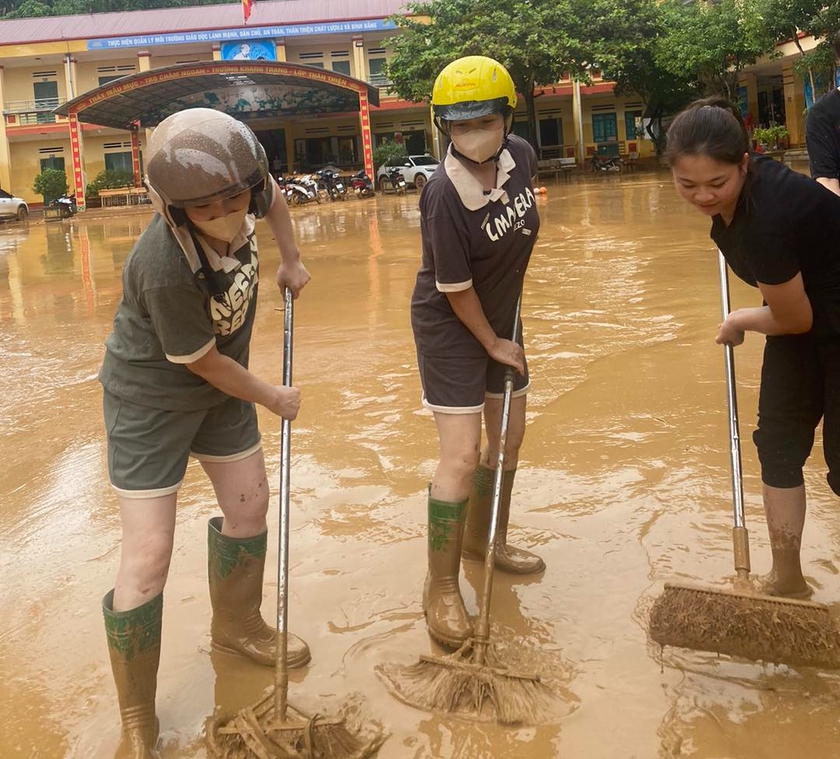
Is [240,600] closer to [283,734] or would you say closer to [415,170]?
[283,734]

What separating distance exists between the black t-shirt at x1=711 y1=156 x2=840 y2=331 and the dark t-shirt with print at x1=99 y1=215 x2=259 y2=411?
134 cm

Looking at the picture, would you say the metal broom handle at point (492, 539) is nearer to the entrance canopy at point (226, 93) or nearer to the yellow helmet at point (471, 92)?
the yellow helmet at point (471, 92)

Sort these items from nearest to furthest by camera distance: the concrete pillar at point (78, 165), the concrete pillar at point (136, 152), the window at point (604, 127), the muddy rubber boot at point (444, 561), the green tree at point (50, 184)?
the muddy rubber boot at point (444, 561) → the concrete pillar at point (78, 165) → the concrete pillar at point (136, 152) → the green tree at point (50, 184) → the window at point (604, 127)

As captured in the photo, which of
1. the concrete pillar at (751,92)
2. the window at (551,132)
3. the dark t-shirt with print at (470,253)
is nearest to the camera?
the dark t-shirt with print at (470,253)

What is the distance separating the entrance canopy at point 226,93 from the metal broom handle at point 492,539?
23.1m

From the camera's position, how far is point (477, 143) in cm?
268

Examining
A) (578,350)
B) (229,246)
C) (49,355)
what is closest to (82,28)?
(49,355)

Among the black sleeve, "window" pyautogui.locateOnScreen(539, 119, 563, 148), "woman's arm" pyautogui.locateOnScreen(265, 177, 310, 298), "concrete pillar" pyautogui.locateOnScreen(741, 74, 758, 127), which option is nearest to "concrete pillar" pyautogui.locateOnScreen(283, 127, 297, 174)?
"window" pyautogui.locateOnScreen(539, 119, 563, 148)

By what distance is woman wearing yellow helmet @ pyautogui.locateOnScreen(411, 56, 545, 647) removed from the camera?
8.79ft

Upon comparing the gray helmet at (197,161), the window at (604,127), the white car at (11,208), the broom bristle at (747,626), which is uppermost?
the window at (604,127)

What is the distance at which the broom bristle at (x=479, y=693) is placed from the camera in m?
2.33

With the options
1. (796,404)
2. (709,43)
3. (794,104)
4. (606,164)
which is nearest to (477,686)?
(796,404)

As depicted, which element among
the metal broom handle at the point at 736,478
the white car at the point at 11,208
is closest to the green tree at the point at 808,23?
the metal broom handle at the point at 736,478

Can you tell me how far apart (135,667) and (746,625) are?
160 cm
